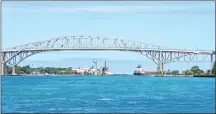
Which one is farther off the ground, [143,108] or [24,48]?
[24,48]

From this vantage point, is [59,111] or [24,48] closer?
[59,111]

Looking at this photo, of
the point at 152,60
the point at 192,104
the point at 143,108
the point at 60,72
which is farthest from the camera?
the point at 60,72

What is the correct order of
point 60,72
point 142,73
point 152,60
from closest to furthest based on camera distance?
point 152,60
point 142,73
point 60,72

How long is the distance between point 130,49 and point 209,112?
76.8 metres

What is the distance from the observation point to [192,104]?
3042cm

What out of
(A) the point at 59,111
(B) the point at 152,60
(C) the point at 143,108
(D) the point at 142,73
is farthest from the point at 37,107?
(D) the point at 142,73

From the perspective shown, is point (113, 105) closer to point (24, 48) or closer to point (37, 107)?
point (37, 107)

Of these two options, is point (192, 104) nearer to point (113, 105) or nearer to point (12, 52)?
point (113, 105)

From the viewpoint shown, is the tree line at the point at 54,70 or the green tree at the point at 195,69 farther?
the green tree at the point at 195,69

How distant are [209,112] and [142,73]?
107m

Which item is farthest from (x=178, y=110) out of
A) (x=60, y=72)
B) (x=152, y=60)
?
(x=60, y=72)

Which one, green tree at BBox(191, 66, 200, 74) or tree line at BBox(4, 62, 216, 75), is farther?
green tree at BBox(191, 66, 200, 74)

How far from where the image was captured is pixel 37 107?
91.1 feet

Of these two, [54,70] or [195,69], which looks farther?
[54,70]
